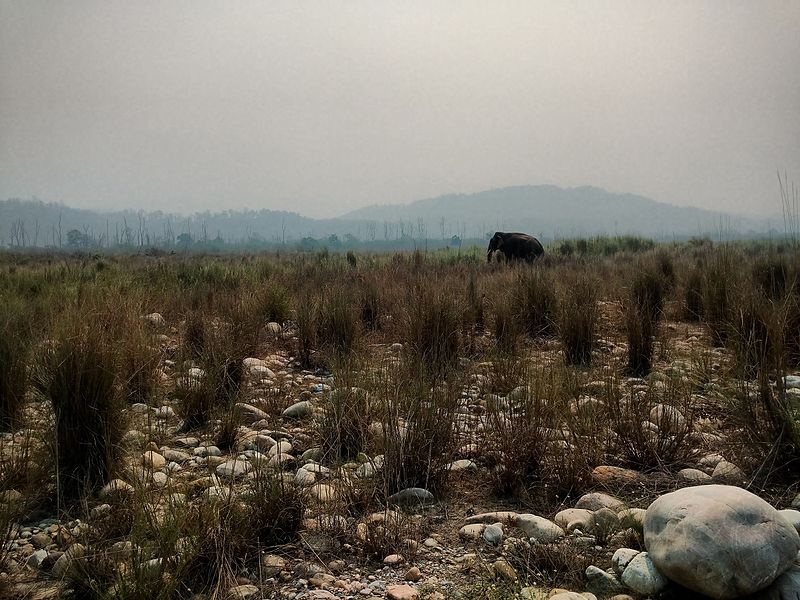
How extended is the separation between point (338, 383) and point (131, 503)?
4.92 feet

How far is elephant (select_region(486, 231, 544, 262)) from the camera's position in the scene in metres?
15.3

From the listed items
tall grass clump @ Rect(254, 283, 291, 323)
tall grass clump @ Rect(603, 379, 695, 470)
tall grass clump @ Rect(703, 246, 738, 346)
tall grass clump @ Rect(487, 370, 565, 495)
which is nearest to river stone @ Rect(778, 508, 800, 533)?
tall grass clump @ Rect(603, 379, 695, 470)

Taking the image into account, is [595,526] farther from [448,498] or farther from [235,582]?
Result: [235,582]

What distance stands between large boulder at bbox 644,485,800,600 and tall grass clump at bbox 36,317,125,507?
2.75m

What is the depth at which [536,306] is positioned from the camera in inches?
272

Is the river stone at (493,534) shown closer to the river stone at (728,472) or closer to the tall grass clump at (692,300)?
the river stone at (728,472)

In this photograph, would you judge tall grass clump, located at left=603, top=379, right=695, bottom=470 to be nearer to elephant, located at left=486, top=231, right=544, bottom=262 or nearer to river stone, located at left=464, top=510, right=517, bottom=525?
river stone, located at left=464, top=510, right=517, bottom=525

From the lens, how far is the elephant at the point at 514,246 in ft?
50.1

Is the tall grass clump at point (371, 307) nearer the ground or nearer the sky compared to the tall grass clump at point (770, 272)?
nearer the ground

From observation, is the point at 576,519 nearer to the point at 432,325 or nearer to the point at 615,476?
the point at 615,476

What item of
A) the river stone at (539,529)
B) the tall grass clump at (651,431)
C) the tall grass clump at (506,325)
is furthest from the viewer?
the tall grass clump at (506,325)

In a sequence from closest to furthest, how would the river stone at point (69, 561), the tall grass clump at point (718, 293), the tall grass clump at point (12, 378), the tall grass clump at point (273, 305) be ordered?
the river stone at point (69, 561) → the tall grass clump at point (12, 378) → the tall grass clump at point (718, 293) → the tall grass clump at point (273, 305)

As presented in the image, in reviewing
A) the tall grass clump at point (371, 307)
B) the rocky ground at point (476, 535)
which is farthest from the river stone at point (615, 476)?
the tall grass clump at point (371, 307)

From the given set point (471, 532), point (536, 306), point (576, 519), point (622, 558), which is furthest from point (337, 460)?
point (536, 306)
